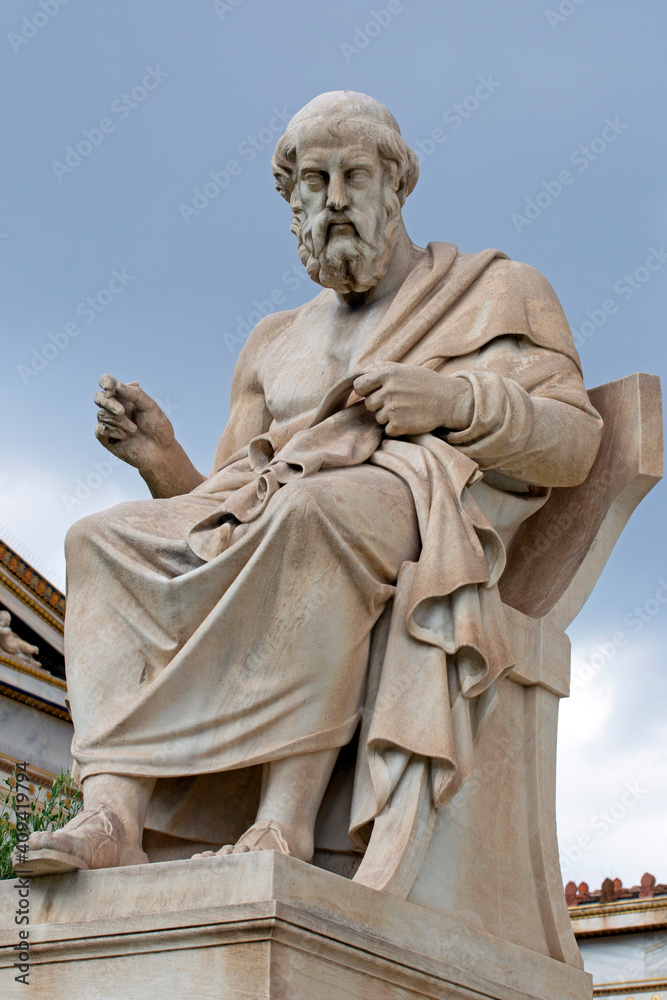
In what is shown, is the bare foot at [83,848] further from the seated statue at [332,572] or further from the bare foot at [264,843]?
the bare foot at [264,843]

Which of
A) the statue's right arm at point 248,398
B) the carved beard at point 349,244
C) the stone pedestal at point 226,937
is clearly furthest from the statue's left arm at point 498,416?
the stone pedestal at point 226,937

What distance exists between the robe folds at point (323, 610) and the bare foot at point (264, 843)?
0.60 ft

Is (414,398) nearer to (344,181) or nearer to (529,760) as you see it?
(344,181)

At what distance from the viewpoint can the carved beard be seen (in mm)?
4988

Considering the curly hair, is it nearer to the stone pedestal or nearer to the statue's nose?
the statue's nose

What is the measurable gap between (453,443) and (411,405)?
193 mm

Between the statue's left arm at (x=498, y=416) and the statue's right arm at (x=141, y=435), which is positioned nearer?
the statue's left arm at (x=498, y=416)

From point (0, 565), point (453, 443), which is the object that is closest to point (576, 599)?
point (453, 443)

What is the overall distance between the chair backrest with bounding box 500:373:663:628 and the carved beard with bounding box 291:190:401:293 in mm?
902

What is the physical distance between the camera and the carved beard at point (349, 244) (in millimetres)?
4988

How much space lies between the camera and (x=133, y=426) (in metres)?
5.38

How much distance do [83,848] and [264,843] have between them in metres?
0.46

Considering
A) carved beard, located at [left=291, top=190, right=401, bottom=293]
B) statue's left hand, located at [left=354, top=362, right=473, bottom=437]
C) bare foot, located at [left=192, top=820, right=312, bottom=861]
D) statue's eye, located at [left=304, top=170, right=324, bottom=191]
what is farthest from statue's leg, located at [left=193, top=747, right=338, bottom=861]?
statue's eye, located at [left=304, top=170, right=324, bottom=191]

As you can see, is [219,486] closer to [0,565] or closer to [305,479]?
[305,479]
